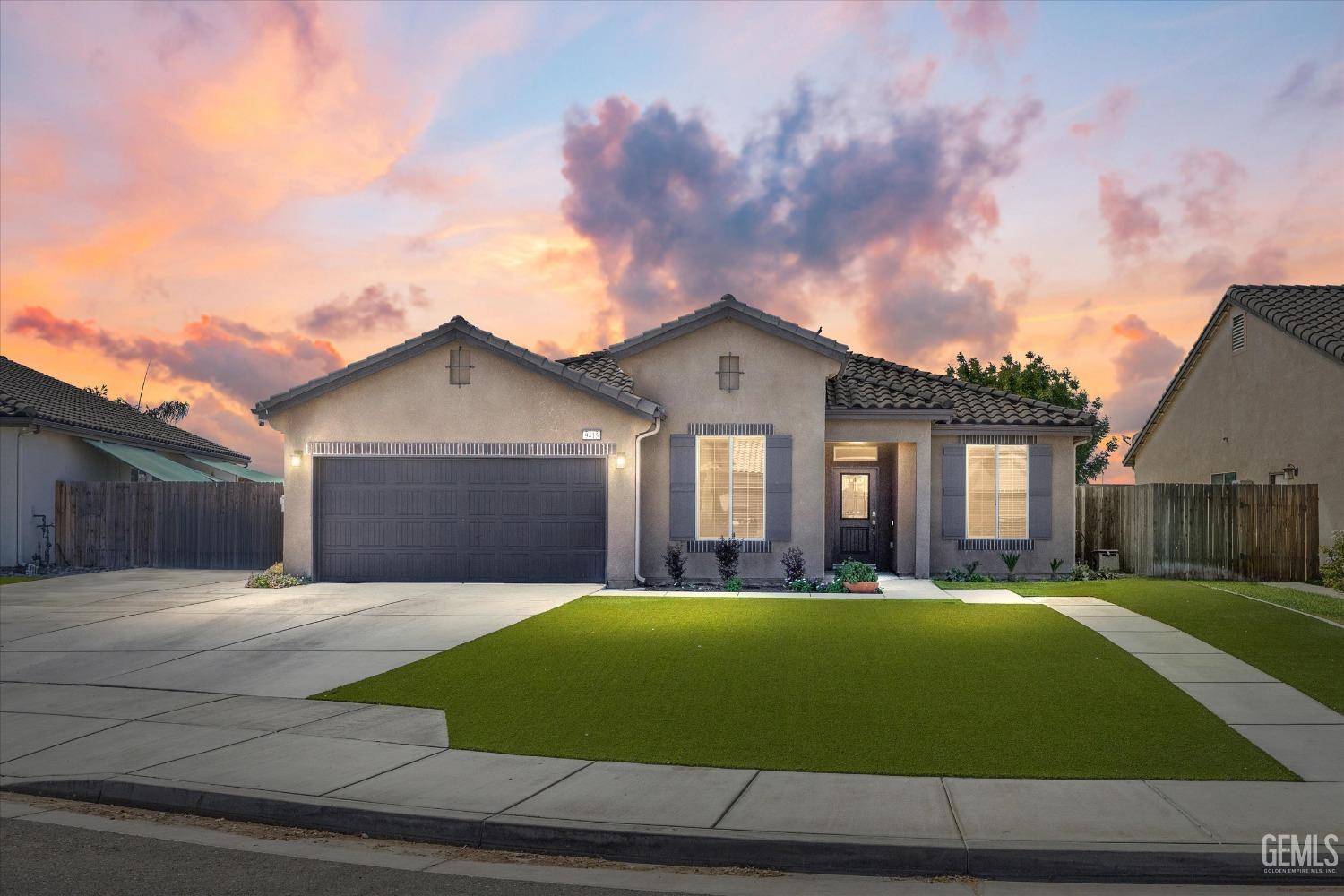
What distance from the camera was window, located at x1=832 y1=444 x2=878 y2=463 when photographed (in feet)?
73.4

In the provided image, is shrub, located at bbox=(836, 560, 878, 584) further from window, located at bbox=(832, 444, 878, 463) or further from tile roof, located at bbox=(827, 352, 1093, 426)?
window, located at bbox=(832, 444, 878, 463)

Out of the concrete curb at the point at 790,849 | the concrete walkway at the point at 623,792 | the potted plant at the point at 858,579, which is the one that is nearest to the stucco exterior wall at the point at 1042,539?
the potted plant at the point at 858,579

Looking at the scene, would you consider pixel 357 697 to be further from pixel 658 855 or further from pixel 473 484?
pixel 473 484

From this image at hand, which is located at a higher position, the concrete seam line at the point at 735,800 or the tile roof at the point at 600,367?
the tile roof at the point at 600,367

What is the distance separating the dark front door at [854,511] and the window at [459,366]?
326 inches

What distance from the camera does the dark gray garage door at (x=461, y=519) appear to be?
19.2m

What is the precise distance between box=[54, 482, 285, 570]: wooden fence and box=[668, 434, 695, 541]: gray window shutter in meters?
9.64

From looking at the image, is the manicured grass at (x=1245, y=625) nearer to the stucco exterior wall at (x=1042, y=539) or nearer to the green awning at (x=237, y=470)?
the stucco exterior wall at (x=1042, y=539)

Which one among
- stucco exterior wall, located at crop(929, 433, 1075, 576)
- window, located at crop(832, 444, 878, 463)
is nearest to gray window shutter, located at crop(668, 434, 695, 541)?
window, located at crop(832, 444, 878, 463)

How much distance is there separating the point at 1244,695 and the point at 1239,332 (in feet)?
55.8

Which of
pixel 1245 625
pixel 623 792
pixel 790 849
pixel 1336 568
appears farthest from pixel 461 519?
pixel 1336 568

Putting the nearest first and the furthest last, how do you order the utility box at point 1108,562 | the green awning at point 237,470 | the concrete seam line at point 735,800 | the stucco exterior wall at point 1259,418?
1. the concrete seam line at point 735,800
2. the stucco exterior wall at point 1259,418
3. the utility box at point 1108,562
4. the green awning at point 237,470

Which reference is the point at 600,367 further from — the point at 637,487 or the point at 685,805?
the point at 685,805

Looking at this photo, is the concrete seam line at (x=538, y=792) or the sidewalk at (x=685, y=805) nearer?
the sidewalk at (x=685, y=805)
